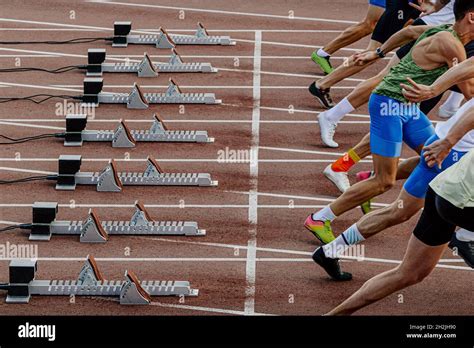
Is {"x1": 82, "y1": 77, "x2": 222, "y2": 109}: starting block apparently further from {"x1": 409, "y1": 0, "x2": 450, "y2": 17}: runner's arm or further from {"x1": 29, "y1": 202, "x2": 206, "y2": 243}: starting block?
{"x1": 29, "y1": 202, "x2": 206, "y2": 243}: starting block

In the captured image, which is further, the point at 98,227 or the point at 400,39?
the point at 400,39

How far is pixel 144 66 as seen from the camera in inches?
733

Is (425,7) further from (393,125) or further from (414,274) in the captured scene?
(414,274)

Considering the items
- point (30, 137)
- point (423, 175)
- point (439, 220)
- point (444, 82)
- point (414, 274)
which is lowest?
point (414, 274)

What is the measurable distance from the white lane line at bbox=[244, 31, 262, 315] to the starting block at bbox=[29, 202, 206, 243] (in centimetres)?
59

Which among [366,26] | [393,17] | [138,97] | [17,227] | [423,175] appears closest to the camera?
[423,175]

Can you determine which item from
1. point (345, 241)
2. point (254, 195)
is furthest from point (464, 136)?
point (254, 195)

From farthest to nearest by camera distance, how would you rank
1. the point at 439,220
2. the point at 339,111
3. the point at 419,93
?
1. the point at 339,111
2. the point at 419,93
3. the point at 439,220

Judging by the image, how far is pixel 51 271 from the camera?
12.7m

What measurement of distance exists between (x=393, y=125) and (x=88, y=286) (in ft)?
9.91

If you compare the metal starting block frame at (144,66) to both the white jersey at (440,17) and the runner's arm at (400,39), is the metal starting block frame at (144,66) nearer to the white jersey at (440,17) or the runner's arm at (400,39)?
the white jersey at (440,17)

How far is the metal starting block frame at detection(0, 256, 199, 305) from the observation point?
11.9 meters
